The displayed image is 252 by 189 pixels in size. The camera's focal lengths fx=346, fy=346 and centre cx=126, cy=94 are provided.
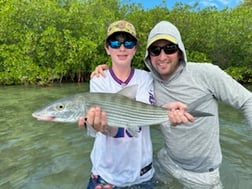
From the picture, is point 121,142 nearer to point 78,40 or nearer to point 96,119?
point 96,119

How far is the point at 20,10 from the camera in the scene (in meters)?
24.4

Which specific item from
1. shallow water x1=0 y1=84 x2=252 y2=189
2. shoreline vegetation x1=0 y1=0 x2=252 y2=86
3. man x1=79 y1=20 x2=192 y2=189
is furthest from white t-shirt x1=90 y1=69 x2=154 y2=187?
shoreline vegetation x1=0 y1=0 x2=252 y2=86

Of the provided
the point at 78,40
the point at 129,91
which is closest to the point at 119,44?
the point at 129,91

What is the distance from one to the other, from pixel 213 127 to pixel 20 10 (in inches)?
904

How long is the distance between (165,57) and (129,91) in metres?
0.78

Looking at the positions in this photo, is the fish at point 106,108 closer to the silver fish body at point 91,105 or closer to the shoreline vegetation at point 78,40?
the silver fish body at point 91,105

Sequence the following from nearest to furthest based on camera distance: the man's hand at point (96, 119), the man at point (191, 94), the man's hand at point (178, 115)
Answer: the man's hand at point (96, 119) → the man's hand at point (178, 115) → the man at point (191, 94)

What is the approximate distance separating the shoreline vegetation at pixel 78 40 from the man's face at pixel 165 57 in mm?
18727

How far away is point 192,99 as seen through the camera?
3.89 meters

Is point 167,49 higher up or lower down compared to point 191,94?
higher up

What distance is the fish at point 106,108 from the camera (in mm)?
3111

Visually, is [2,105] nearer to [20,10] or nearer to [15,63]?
[15,63]

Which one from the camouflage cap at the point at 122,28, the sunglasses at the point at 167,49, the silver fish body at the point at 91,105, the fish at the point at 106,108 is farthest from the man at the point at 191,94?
the silver fish body at the point at 91,105

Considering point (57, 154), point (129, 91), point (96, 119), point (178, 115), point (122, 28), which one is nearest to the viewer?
point (96, 119)
